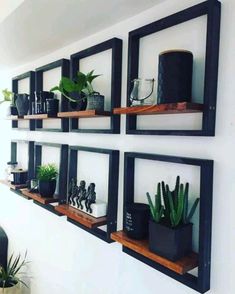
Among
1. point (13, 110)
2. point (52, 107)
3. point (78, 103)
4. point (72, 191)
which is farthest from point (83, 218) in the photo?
point (13, 110)

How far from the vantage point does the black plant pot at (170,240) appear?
2.97ft

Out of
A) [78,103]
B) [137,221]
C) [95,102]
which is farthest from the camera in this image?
[78,103]

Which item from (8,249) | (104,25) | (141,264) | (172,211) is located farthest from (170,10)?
(8,249)

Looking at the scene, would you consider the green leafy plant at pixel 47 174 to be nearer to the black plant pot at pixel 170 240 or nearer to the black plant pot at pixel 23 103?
the black plant pot at pixel 23 103

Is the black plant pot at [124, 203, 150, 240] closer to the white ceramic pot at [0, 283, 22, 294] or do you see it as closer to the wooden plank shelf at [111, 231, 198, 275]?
the wooden plank shelf at [111, 231, 198, 275]

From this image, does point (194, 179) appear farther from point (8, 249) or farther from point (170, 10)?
point (8, 249)

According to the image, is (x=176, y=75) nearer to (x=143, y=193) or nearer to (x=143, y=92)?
(x=143, y=92)

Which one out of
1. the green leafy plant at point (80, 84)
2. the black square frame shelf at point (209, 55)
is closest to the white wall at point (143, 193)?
the black square frame shelf at point (209, 55)

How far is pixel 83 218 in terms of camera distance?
132 cm

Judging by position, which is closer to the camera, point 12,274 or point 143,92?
point 143,92

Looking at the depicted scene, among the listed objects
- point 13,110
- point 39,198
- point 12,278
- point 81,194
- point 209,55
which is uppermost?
point 209,55

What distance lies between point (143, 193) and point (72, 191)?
497mm

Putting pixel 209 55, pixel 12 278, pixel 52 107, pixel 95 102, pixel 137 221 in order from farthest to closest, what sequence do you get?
pixel 12 278, pixel 52 107, pixel 95 102, pixel 137 221, pixel 209 55

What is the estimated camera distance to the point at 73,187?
1.51 meters
